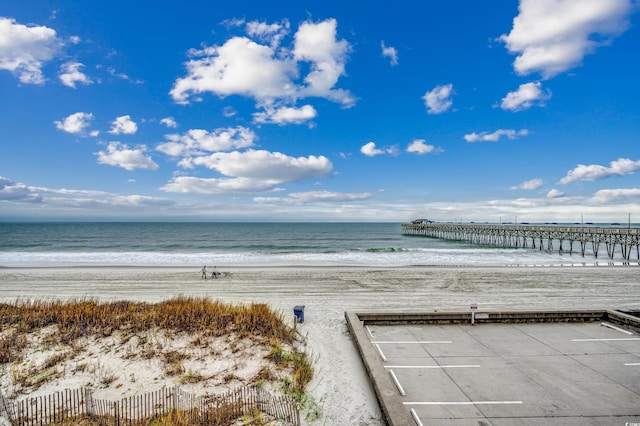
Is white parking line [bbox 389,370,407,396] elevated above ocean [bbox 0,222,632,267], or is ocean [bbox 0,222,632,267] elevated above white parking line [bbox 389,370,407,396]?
white parking line [bbox 389,370,407,396]

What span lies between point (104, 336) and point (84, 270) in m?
21.7

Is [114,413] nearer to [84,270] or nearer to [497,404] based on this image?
[497,404]

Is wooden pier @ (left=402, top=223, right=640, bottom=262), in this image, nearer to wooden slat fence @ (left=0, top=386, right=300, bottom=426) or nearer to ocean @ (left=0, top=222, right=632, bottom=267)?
ocean @ (left=0, top=222, right=632, bottom=267)

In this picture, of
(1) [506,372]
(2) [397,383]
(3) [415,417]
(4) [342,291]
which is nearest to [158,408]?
(2) [397,383]

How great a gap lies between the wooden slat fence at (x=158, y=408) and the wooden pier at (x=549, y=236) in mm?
41986

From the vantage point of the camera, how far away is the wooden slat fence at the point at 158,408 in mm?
6504

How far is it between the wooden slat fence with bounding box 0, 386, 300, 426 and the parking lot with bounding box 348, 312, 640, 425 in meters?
2.21

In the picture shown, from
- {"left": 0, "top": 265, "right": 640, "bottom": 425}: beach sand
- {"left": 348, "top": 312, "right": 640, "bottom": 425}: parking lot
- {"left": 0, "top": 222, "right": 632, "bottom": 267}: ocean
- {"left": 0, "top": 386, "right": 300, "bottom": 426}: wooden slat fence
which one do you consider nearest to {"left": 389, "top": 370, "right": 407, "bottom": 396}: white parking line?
{"left": 348, "top": 312, "right": 640, "bottom": 425}: parking lot

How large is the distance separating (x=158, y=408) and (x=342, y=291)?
12.7 meters

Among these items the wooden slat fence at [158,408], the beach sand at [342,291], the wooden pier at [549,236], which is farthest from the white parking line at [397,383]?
the wooden pier at [549,236]

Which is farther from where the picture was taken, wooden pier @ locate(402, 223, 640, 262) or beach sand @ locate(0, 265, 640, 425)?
wooden pier @ locate(402, 223, 640, 262)

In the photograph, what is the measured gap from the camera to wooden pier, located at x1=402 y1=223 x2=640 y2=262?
39.7m

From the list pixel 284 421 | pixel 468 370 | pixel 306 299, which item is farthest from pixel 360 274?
pixel 284 421

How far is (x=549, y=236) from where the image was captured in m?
48.0
